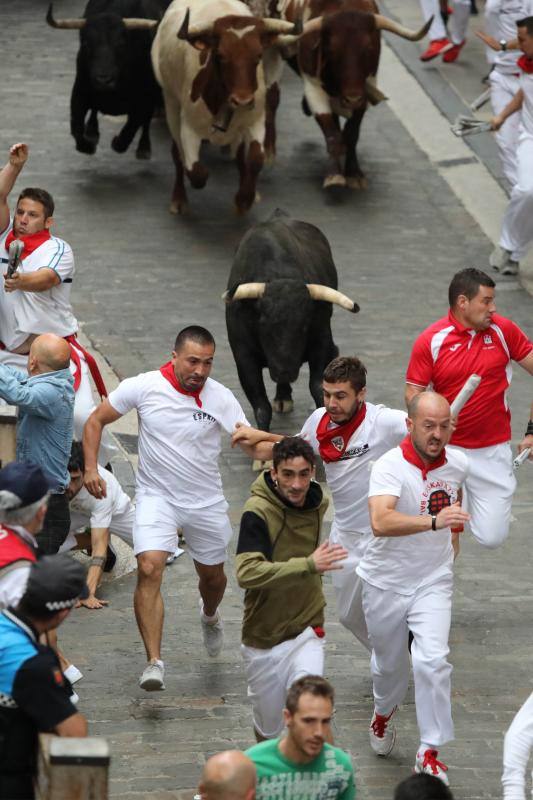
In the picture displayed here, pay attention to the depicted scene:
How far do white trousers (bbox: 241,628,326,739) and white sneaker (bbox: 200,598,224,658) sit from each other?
154 centimetres

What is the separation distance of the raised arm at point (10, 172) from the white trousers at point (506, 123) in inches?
268

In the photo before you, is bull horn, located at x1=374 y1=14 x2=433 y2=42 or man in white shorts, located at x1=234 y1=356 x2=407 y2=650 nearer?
man in white shorts, located at x1=234 y1=356 x2=407 y2=650

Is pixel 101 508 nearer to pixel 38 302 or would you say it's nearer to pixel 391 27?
pixel 38 302

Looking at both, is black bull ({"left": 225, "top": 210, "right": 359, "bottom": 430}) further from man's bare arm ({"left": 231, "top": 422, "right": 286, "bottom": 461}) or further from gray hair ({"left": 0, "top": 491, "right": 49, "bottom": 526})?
gray hair ({"left": 0, "top": 491, "right": 49, "bottom": 526})

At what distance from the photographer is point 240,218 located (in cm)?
1741

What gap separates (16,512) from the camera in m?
6.70

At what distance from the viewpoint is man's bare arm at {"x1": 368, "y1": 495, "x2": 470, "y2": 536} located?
25.3 feet

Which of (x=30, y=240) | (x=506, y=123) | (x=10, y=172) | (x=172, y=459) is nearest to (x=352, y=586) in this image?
(x=172, y=459)

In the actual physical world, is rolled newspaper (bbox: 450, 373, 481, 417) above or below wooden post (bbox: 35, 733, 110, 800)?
below

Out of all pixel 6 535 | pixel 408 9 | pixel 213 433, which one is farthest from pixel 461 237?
pixel 6 535

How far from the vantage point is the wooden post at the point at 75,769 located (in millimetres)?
5602

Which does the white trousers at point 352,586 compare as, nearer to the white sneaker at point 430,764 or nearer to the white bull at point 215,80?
the white sneaker at point 430,764

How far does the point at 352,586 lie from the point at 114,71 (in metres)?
9.62

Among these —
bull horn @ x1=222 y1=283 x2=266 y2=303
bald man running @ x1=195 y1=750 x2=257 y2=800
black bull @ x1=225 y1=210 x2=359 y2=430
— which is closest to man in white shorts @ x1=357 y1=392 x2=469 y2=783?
bald man running @ x1=195 y1=750 x2=257 y2=800
